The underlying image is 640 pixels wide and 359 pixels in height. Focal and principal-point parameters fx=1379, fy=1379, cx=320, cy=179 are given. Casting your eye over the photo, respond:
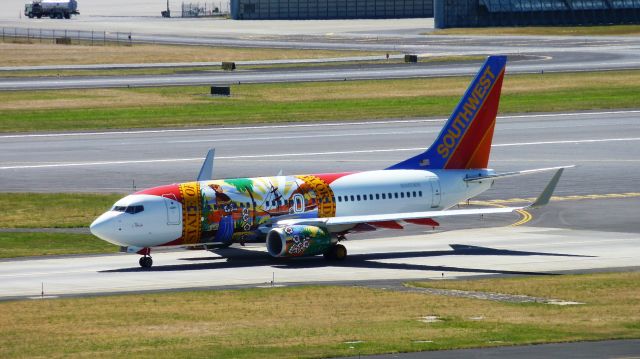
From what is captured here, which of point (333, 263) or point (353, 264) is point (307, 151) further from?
point (353, 264)

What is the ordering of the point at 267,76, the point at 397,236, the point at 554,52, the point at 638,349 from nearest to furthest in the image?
the point at 638,349, the point at 397,236, the point at 267,76, the point at 554,52

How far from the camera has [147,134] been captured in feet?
363

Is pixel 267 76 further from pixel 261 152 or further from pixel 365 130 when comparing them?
pixel 261 152

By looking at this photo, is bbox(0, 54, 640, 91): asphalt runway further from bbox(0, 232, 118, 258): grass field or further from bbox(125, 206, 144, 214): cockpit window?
bbox(125, 206, 144, 214): cockpit window

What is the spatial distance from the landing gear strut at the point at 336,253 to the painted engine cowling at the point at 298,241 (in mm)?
551

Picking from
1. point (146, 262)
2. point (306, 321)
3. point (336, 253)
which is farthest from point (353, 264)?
point (306, 321)

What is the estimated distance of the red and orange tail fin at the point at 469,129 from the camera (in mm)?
64812

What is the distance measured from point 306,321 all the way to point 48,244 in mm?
23410

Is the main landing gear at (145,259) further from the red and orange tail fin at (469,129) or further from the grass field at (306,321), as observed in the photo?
the red and orange tail fin at (469,129)

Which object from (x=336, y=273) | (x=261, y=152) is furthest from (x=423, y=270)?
(x=261, y=152)

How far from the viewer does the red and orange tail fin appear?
213 feet

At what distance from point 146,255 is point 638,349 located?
84.5ft

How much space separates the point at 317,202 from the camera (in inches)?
2398

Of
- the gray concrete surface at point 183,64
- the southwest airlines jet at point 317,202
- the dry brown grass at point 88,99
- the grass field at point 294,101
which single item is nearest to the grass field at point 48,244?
the southwest airlines jet at point 317,202
